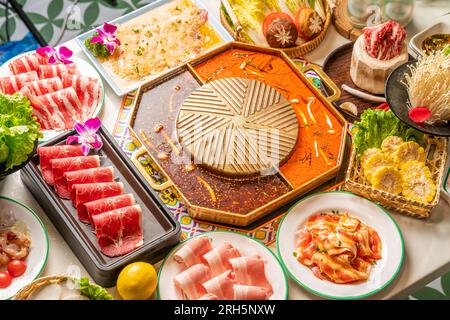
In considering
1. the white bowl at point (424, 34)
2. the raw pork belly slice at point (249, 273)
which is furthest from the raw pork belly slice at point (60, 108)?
the white bowl at point (424, 34)

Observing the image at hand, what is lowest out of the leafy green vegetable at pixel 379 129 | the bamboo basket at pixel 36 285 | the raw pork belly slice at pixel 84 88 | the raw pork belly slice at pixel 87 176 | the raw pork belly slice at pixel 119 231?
the bamboo basket at pixel 36 285

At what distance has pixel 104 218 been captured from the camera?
94.6 inches

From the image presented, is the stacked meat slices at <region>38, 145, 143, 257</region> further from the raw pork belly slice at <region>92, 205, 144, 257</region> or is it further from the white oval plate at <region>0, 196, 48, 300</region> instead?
the white oval plate at <region>0, 196, 48, 300</region>

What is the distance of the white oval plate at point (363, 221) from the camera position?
2367 mm

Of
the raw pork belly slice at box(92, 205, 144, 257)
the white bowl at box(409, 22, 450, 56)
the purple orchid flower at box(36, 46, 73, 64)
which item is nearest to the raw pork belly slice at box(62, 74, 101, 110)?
the purple orchid flower at box(36, 46, 73, 64)

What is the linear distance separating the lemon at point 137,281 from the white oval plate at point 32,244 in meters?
0.35

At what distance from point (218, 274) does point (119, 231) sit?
0.41 meters

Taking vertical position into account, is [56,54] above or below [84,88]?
above

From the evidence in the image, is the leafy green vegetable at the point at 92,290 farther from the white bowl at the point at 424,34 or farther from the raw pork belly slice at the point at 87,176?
the white bowl at the point at 424,34

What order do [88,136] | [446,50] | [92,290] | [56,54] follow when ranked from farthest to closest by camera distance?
1. [56,54]
2. [446,50]
3. [88,136]
4. [92,290]

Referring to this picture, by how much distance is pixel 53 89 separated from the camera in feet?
9.55

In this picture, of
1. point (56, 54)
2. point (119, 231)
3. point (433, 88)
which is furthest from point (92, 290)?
point (433, 88)

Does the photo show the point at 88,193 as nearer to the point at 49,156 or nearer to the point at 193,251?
the point at 49,156

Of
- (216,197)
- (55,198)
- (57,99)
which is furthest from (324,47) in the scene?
(55,198)
